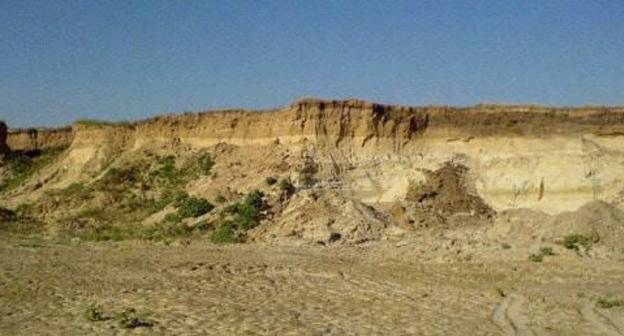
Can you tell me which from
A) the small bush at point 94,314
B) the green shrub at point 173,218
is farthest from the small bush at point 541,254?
the green shrub at point 173,218

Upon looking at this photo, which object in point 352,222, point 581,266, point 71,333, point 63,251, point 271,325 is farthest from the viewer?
point 352,222

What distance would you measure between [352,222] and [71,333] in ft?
52.1

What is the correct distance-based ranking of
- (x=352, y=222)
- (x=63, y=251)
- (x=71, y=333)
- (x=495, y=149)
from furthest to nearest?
(x=495, y=149) < (x=352, y=222) < (x=63, y=251) < (x=71, y=333)

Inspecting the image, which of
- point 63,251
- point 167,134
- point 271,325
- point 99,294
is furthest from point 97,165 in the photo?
point 271,325

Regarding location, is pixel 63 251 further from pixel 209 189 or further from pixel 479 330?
pixel 479 330

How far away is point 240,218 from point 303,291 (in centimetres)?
1210

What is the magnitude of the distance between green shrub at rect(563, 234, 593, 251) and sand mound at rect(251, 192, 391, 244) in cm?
585

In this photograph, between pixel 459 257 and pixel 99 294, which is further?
pixel 459 257

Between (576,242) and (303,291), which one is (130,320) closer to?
(303,291)

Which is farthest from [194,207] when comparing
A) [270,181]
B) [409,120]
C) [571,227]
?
[571,227]

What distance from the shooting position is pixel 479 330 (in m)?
11.6

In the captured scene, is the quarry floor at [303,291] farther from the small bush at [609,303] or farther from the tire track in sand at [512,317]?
the small bush at [609,303]

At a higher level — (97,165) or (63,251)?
(97,165)

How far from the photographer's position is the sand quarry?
12539mm
